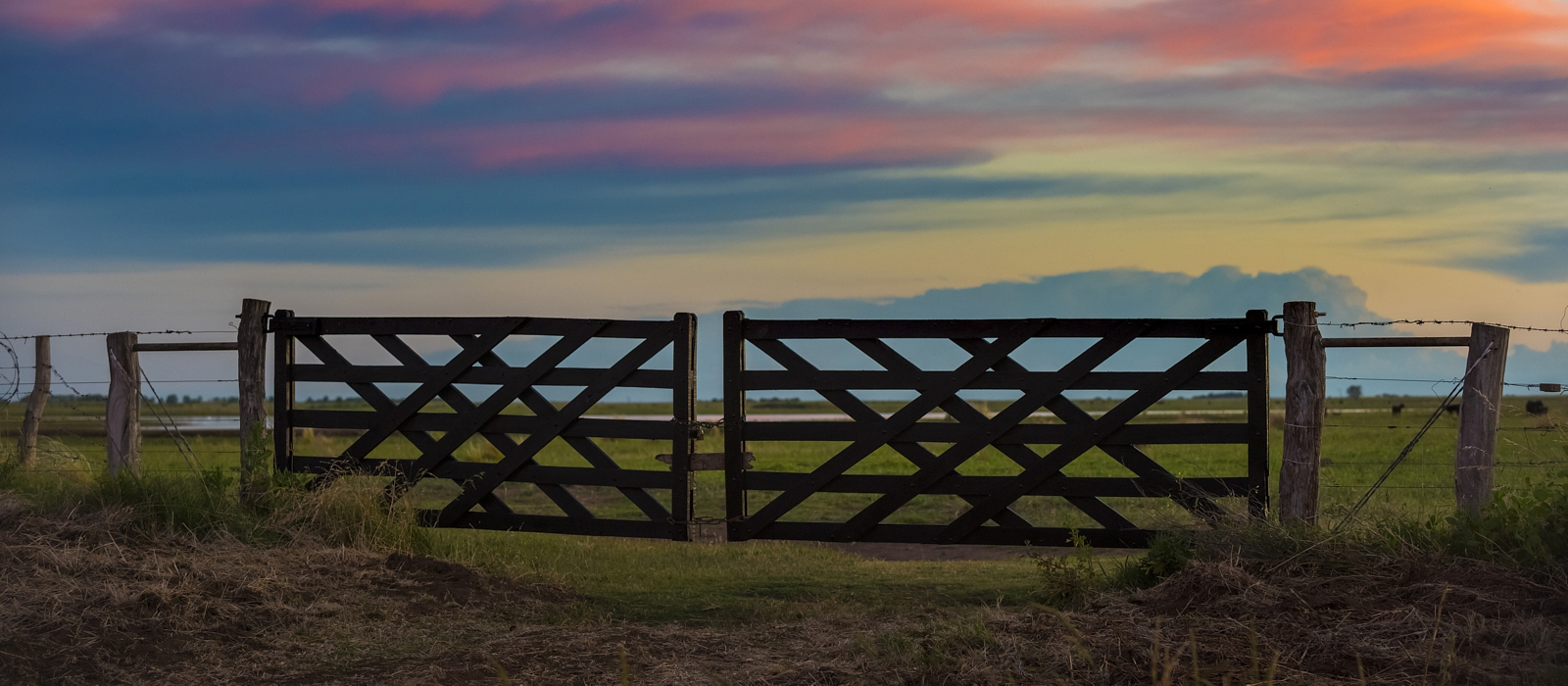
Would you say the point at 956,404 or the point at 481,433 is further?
the point at 481,433

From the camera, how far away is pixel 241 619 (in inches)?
263

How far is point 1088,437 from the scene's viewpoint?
339 inches

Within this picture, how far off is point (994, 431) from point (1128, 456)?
1.09m

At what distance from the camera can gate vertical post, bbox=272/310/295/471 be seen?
10320mm

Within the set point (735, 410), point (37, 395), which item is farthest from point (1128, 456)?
point (37, 395)

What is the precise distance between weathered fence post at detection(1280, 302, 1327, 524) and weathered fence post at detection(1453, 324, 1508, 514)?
Result: 0.95 meters

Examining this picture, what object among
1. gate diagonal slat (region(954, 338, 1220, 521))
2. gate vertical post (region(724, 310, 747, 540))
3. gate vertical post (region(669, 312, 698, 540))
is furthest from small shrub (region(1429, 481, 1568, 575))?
gate vertical post (region(669, 312, 698, 540))

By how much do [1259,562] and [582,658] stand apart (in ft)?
13.9

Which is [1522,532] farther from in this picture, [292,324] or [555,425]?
[292,324]

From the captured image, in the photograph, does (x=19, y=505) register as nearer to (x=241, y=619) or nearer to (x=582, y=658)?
(x=241, y=619)

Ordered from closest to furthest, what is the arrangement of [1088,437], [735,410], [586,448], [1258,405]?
1. [1258,405]
2. [1088,437]
3. [735,410]
4. [586,448]

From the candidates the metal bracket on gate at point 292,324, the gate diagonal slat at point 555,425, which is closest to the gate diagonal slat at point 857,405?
the gate diagonal slat at point 555,425

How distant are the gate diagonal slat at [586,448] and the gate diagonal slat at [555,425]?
10 cm

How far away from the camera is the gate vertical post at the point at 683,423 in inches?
357
